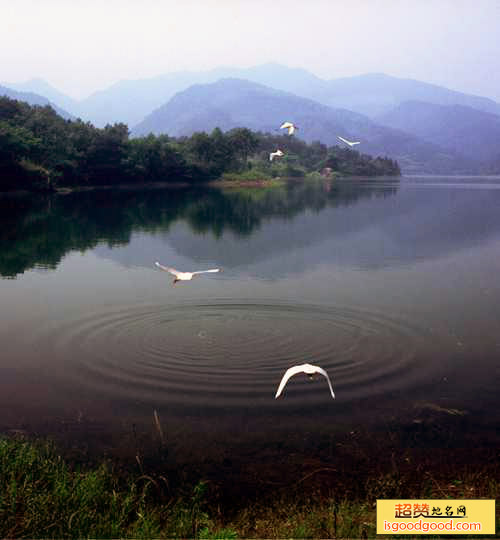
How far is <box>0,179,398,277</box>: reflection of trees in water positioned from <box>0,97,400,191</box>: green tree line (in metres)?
5.97

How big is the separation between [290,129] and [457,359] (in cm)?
1076

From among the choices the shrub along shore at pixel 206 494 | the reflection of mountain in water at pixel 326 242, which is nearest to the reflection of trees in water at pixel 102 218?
the reflection of mountain in water at pixel 326 242

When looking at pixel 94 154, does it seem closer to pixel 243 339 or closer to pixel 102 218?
pixel 102 218

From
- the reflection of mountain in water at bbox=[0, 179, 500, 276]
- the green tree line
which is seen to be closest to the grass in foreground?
the reflection of mountain in water at bbox=[0, 179, 500, 276]

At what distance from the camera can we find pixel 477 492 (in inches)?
322

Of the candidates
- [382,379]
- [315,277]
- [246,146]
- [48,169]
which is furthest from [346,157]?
[382,379]

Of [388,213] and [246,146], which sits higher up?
[246,146]

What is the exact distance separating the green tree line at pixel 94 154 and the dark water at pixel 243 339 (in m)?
42.0

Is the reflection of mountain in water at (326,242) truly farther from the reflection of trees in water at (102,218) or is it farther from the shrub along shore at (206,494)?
the shrub along shore at (206,494)

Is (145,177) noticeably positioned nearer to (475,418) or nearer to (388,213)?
(388,213)

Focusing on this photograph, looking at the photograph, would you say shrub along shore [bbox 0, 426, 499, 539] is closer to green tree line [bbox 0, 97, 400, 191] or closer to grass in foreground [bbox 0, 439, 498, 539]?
grass in foreground [bbox 0, 439, 498, 539]

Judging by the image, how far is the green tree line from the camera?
7175 cm

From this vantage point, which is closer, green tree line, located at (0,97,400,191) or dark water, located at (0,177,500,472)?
dark water, located at (0,177,500,472)

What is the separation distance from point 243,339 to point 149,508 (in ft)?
25.4
